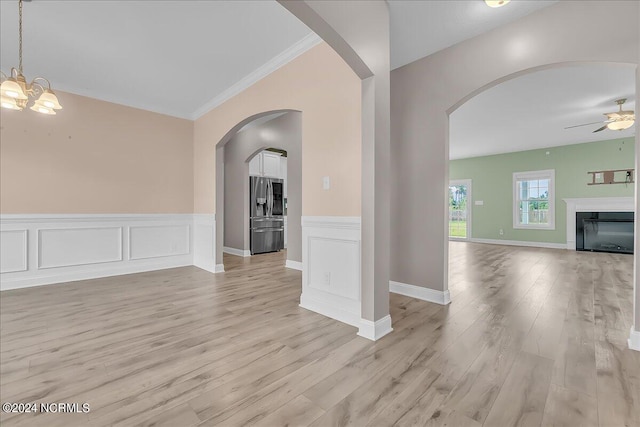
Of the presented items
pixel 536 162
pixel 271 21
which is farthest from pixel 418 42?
pixel 536 162

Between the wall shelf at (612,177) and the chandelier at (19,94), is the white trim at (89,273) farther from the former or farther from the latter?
the wall shelf at (612,177)

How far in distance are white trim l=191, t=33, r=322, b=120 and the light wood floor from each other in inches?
105

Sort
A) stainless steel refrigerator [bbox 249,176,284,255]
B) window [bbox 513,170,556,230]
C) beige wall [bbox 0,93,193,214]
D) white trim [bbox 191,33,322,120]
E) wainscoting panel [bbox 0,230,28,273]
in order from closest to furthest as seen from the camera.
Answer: white trim [bbox 191,33,322,120] → wainscoting panel [bbox 0,230,28,273] → beige wall [bbox 0,93,193,214] → stainless steel refrigerator [bbox 249,176,284,255] → window [bbox 513,170,556,230]

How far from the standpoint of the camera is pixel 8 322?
250 cm

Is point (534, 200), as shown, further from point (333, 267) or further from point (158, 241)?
point (158, 241)

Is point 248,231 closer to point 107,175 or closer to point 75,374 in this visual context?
point 107,175

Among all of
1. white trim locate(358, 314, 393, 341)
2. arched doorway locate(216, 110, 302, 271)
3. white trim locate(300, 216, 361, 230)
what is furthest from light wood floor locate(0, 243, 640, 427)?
arched doorway locate(216, 110, 302, 271)

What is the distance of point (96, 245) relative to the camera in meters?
4.18

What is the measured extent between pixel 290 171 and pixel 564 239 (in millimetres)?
7415

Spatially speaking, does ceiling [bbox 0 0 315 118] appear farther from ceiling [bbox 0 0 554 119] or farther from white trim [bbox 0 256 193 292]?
white trim [bbox 0 256 193 292]

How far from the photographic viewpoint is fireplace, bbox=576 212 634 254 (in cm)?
654

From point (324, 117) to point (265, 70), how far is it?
126cm

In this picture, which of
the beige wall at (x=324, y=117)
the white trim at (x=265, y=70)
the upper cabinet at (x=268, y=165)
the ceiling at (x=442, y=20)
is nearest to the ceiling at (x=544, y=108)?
the ceiling at (x=442, y=20)

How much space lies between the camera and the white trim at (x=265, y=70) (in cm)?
282
